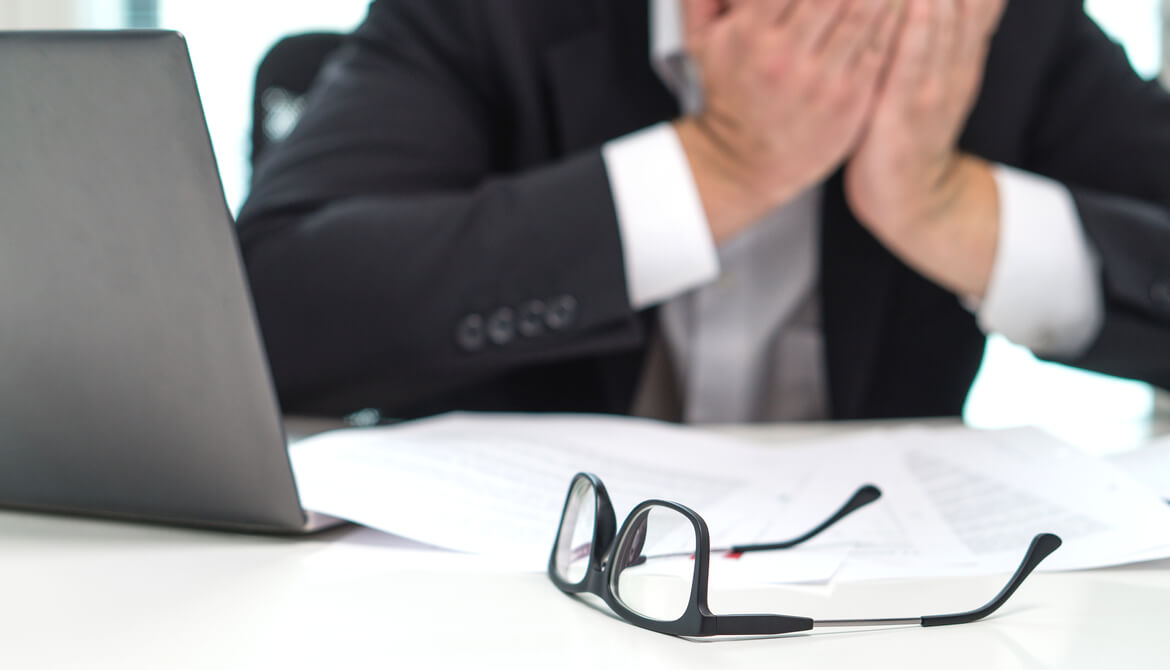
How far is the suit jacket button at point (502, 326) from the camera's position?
0.76 metres

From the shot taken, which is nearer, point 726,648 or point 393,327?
point 726,648

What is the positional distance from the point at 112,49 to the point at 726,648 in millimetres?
311

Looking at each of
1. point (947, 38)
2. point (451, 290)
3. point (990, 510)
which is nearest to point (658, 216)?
point (451, 290)

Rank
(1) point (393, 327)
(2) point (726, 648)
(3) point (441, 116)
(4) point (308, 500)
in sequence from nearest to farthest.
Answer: (2) point (726, 648) → (4) point (308, 500) → (1) point (393, 327) → (3) point (441, 116)

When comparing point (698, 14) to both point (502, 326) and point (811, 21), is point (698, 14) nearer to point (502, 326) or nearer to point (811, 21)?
point (811, 21)

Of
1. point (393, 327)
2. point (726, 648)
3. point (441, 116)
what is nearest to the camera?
point (726, 648)

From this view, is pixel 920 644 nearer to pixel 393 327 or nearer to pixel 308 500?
pixel 308 500

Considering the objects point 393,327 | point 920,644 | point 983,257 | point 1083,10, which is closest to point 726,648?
point 920,644

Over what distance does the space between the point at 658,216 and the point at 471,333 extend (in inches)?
7.5

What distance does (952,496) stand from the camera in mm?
497

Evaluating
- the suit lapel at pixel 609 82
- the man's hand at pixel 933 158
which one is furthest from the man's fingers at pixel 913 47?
the suit lapel at pixel 609 82

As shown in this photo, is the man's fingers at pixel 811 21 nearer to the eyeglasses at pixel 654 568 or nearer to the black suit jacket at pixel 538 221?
the black suit jacket at pixel 538 221

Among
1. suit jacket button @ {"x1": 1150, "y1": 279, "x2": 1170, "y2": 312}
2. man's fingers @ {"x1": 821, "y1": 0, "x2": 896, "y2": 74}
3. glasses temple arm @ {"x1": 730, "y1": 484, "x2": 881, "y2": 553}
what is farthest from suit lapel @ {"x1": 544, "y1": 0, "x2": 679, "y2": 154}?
glasses temple arm @ {"x1": 730, "y1": 484, "x2": 881, "y2": 553}

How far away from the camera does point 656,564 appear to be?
1.10ft
